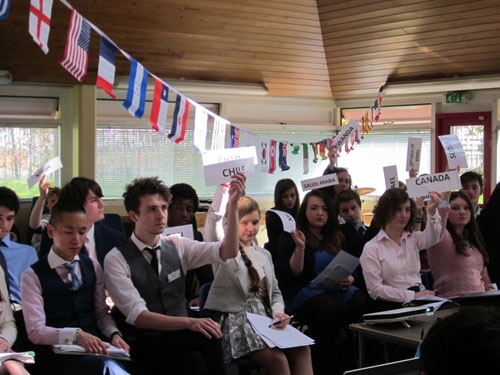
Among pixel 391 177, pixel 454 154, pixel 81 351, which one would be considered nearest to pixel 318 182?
pixel 391 177

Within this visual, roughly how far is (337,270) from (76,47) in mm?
1896

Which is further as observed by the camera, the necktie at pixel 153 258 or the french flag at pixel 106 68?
the french flag at pixel 106 68

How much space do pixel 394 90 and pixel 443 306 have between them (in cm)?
477

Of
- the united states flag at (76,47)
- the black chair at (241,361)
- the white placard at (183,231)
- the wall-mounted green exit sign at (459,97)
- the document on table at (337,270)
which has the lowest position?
the black chair at (241,361)

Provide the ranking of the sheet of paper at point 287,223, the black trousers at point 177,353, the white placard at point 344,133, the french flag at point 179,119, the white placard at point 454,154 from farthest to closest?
the white placard at point 344,133
the white placard at point 454,154
the french flag at point 179,119
the sheet of paper at point 287,223
the black trousers at point 177,353

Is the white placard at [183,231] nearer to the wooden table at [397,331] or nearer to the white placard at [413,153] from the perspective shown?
the wooden table at [397,331]

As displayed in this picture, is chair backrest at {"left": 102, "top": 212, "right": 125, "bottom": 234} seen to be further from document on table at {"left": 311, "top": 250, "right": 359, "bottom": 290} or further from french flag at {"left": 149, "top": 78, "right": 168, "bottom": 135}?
document on table at {"left": 311, "top": 250, "right": 359, "bottom": 290}

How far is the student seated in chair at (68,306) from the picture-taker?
267cm

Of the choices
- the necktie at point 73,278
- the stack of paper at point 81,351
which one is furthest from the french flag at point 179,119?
the stack of paper at point 81,351

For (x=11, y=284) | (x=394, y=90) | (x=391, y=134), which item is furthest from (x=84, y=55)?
(x=391, y=134)

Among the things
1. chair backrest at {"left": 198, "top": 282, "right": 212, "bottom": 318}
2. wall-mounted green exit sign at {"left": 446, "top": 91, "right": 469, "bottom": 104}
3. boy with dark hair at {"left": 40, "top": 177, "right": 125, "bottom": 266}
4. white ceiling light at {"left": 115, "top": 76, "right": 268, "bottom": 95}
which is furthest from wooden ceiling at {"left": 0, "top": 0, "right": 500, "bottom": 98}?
chair backrest at {"left": 198, "top": 282, "right": 212, "bottom": 318}

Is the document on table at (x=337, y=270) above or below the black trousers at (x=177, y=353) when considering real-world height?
above

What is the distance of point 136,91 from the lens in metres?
4.07

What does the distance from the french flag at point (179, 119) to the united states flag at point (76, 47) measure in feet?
3.62
